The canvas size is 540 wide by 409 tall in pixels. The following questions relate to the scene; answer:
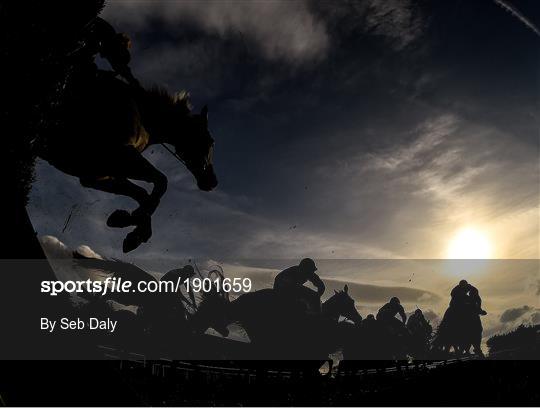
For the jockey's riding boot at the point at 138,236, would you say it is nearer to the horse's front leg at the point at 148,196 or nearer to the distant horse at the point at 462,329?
the horse's front leg at the point at 148,196

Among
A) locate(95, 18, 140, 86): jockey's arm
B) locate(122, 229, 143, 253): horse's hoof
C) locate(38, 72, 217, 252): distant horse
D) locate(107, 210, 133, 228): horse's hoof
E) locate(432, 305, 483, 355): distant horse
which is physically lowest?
locate(432, 305, 483, 355): distant horse

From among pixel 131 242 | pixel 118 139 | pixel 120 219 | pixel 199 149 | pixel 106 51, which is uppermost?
pixel 199 149

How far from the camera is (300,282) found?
9.02m

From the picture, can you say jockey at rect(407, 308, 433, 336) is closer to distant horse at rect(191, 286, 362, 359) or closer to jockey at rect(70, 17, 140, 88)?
distant horse at rect(191, 286, 362, 359)

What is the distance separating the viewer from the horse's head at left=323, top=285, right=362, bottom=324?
39.5 feet

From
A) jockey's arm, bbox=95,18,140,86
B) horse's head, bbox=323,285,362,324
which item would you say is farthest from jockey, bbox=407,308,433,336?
jockey's arm, bbox=95,18,140,86

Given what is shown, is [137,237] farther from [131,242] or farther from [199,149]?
[199,149]

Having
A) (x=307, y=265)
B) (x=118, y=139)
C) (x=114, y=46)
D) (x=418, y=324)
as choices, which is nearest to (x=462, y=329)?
(x=418, y=324)

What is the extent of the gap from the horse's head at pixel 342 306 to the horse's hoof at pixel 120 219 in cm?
891

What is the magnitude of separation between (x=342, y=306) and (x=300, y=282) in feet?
12.2

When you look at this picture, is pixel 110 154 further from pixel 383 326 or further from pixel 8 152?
pixel 383 326

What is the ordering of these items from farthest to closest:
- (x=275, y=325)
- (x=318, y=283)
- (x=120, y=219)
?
(x=318, y=283), (x=275, y=325), (x=120, y=219)

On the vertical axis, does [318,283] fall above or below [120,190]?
below

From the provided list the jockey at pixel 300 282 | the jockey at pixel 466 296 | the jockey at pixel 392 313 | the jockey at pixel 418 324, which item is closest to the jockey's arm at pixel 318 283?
the jockey at pixel 300 282
